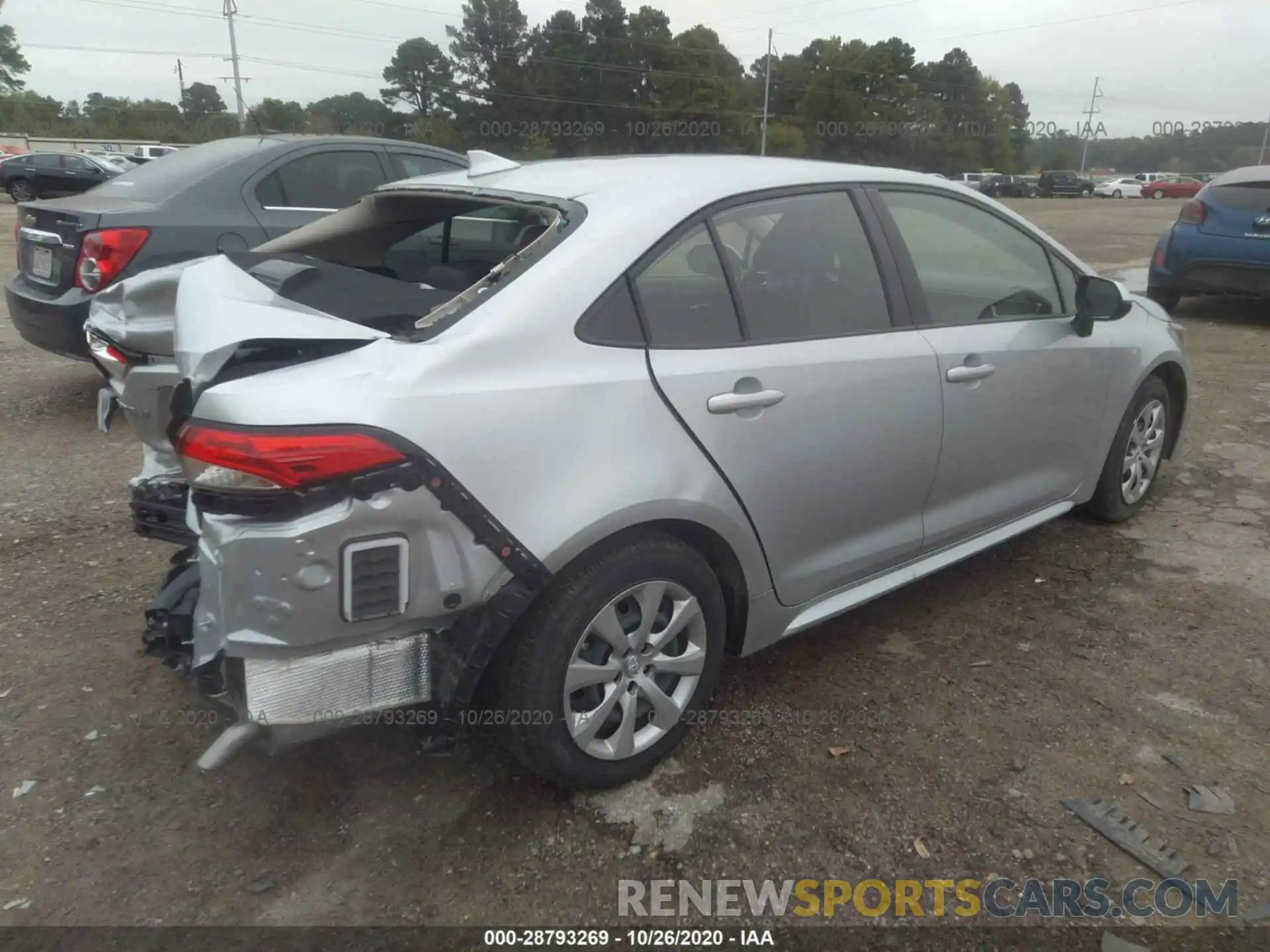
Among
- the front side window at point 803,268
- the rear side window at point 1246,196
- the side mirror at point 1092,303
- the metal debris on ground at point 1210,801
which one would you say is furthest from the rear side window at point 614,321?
the rear side window at point 1246,196

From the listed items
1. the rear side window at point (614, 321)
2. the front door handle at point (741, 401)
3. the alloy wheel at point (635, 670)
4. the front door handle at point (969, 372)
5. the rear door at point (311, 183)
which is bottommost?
the alloy wheel at point (635, 670)

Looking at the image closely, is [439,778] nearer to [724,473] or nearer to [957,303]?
[724,473]

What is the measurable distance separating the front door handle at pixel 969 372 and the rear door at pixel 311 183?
3.51 meters

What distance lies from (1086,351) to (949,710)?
159cm

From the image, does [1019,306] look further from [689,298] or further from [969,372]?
[689,298]

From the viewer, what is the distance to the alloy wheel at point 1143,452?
163 inches

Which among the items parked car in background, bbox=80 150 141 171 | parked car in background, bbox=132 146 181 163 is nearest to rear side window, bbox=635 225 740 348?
parked car in background, bbox=80 150 141 171

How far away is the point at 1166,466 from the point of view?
16.5ft

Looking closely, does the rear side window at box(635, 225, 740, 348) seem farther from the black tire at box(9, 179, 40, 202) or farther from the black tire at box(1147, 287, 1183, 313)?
the black tire at box(9, 179, 40, 202)

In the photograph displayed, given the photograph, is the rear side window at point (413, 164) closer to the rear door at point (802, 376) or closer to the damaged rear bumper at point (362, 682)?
the rear door at point (802, 376)

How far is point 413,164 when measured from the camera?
6289 millimetres

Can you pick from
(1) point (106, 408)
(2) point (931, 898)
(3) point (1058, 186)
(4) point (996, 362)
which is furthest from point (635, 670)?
(3) point (1058, 186)

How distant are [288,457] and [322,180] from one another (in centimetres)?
441

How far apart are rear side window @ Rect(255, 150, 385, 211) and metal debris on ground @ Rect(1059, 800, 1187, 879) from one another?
491 centimetres
